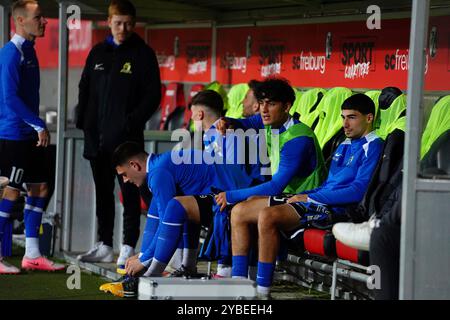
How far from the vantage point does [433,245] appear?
580cm

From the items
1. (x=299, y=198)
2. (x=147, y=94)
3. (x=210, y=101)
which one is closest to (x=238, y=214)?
(x=299, y=198)

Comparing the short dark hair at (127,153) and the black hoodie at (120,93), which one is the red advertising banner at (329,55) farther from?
the short dark hair at (127,153)

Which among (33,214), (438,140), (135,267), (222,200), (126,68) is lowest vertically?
(135,267)

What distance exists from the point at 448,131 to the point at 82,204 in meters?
3.59

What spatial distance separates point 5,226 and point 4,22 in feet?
6.82

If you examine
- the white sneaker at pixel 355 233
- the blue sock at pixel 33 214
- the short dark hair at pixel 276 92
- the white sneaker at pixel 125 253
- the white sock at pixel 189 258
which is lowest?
the white sneaker at pixel 125 253

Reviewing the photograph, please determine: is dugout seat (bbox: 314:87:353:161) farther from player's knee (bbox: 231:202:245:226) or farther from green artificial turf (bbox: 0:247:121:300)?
green artificial turf (bbox: 0:247:121:300)

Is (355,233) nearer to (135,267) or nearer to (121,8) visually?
(135,267)

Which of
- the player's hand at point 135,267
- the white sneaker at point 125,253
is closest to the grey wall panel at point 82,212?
the white sneaker at point 125,253

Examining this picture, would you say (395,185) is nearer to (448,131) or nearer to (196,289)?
(448,131)

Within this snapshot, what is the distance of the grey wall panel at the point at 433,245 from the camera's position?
19.0ft

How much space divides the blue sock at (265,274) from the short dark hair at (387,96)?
5.73 feet

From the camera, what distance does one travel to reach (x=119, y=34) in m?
8.35

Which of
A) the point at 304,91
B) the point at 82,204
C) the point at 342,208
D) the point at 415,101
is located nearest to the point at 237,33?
the point at 304,91
